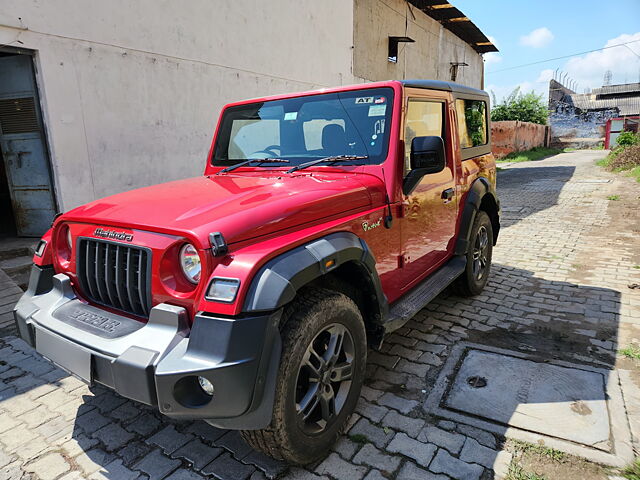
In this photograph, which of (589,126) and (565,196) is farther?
(589,126)

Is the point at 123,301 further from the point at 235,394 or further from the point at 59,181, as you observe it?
the point at 59,181

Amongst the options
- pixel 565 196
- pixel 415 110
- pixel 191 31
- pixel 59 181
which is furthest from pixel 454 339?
pixel 565 196

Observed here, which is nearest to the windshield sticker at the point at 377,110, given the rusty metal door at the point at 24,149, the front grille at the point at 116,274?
the front grille at the point at 116,274

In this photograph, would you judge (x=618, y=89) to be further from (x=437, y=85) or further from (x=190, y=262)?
(x=190, y=262)

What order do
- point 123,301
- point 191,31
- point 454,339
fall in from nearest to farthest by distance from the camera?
point 123,301, point 454,339, point 191,31

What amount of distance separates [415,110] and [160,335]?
2.31m

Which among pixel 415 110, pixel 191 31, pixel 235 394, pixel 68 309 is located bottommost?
pixel 235 394

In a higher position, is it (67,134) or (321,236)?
(67,134)

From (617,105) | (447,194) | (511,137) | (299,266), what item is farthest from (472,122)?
(617,105)

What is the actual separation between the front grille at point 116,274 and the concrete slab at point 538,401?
1.84 m

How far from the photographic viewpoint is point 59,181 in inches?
222

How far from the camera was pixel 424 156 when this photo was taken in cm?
280

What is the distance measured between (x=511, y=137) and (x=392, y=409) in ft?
87.5

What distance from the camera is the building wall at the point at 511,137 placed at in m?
25.4
